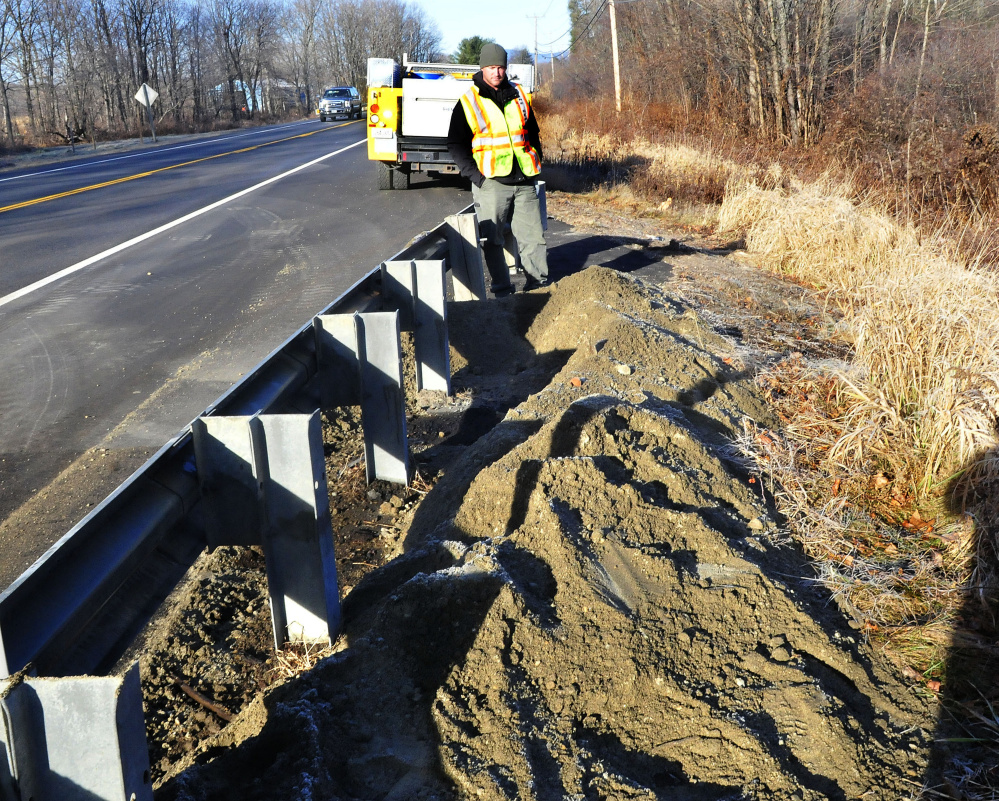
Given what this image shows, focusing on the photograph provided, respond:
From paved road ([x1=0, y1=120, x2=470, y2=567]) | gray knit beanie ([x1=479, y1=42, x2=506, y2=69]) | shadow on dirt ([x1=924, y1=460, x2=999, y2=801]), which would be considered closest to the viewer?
shadow on dirt ([x1=924, y1=460, x2=999, y2=801])

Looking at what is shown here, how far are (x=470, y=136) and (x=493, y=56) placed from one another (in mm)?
732

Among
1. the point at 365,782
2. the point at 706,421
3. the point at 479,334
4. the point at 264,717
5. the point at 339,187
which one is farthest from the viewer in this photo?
the point at 339,187

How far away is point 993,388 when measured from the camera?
14.0 feet

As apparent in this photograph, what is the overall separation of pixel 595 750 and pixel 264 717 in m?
0.97

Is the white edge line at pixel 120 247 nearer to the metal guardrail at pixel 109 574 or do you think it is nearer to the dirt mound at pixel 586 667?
the dirt mound at pixel 586 667

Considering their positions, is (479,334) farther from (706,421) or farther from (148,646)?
(148,646)

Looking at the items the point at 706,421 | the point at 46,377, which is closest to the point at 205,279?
the point at 46,377

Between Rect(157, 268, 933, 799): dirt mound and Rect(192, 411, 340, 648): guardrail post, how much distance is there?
0.70 ft

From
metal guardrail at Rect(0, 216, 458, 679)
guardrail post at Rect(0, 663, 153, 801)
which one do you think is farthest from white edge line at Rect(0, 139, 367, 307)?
guardrail post at Rect(0, 663, 153, 801)

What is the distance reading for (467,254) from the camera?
287 inches

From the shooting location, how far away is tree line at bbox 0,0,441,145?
47531 mm

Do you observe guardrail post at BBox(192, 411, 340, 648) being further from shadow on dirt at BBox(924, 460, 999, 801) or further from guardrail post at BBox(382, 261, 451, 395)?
guardrail post at BBox(382, 261, 451, 395)

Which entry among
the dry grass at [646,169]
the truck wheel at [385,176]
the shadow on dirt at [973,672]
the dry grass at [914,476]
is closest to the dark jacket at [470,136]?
the dry grass at [914,476]

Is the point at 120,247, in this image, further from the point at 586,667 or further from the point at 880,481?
the point at 586,667
